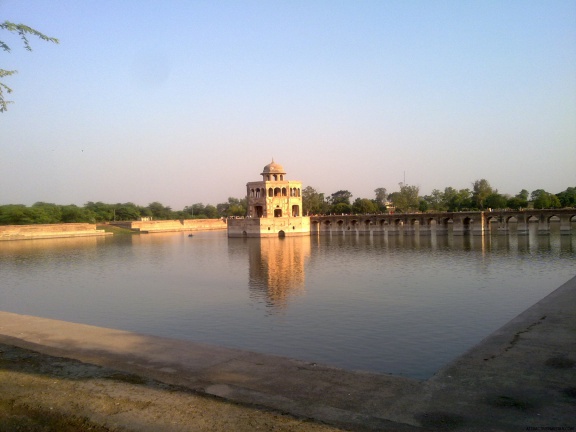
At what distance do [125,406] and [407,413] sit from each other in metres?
2.66

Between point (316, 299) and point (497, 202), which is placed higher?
point (497, 202)

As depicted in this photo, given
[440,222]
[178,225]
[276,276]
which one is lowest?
[276,276]

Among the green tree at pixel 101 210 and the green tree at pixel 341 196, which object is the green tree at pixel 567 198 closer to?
the green tree at pixel 341 196

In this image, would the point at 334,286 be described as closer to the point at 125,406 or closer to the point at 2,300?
the point at 2,300

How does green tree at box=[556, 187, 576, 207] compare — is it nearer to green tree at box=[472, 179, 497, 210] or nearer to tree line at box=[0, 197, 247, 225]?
green tree at box=[472, 179, 497, 210]

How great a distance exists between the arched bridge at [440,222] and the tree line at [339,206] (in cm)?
581

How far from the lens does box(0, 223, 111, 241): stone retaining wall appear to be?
2290 inches

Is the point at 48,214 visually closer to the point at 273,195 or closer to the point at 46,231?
the point at 46,231

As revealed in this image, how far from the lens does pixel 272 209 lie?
59812mm

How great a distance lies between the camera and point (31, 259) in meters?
32.9

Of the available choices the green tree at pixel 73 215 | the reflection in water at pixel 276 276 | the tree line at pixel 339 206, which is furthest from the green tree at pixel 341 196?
the reflection in water at pixel 276 276

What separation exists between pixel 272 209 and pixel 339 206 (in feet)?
70.9

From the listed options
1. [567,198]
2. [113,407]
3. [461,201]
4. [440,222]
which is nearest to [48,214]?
[440,222]

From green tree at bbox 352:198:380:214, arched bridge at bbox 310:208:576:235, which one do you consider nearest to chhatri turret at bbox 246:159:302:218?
arched bridge at bbox 310:208:576:235
